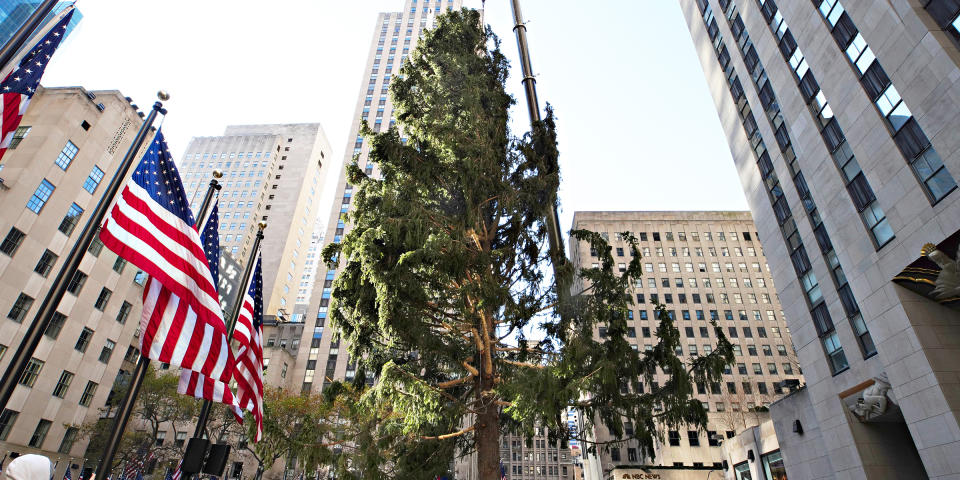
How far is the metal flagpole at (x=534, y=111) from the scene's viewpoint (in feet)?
52.3

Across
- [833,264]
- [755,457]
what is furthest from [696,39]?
[755,457]

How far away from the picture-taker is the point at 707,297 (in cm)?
7850

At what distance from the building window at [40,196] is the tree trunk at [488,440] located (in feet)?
131

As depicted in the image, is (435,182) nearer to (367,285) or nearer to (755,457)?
(367,285)

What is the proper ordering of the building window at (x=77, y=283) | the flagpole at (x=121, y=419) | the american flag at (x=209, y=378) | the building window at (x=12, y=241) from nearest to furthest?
the flagpole at (x=121, y=419) < the american flag at (x=209, y=378) < the building window at (x=12, y=241) < the building window at (x=77, y=283)

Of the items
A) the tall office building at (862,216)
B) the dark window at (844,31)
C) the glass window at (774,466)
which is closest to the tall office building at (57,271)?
the glass window at (774,466)

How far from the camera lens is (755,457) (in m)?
29.9

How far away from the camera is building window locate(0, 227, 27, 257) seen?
34375 mm

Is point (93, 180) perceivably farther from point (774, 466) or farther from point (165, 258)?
point (774, 466)

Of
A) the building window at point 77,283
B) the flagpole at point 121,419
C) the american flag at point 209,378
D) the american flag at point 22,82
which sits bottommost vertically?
A: the flagpole at point 121,419

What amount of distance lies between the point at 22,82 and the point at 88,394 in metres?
43.5

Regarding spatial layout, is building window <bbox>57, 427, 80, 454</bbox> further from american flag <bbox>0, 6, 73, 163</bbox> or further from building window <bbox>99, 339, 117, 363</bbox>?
american flag <bbox>0, 6, 73, 163</bbox>

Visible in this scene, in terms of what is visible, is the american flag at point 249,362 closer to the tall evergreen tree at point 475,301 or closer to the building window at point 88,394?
the tall evergreen tree at point 475,301

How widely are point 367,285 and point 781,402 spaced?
26.0 metres
